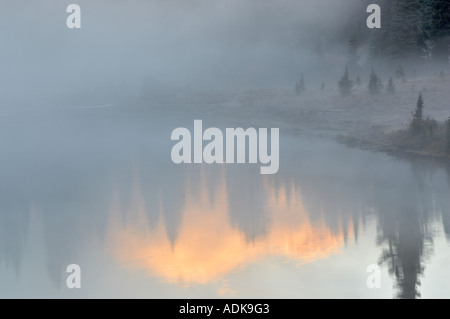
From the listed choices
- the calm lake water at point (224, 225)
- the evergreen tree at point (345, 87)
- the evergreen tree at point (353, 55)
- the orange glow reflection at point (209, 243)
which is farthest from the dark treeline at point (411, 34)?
the orange glow reflection at point (209, 243)

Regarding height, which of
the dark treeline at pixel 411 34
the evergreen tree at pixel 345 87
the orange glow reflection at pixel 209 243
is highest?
the dark treeline at pixel 411 34

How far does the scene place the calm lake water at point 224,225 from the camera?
61.7 ft

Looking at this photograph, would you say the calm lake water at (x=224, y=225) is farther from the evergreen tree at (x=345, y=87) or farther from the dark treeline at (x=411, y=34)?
the dark treeline at (x=411, y=34)

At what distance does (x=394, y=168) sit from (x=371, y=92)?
18166 mm

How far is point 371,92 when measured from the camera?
50.9 m

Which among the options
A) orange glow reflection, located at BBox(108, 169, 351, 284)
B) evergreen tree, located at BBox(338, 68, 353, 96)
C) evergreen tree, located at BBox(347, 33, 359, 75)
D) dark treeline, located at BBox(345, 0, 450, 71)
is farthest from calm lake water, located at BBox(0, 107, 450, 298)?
evergreen tree, located at BBox(347, 33, 359, 75)

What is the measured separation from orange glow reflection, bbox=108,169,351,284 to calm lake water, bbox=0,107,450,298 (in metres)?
0.06

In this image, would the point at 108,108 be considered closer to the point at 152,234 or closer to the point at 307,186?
the point at 307,186

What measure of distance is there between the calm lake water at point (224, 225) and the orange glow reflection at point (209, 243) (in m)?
0.06

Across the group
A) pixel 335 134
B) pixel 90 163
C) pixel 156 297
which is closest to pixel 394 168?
pixel 335 134

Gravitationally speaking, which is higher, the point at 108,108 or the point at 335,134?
the point at 108,108

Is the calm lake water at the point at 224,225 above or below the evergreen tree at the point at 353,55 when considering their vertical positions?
below

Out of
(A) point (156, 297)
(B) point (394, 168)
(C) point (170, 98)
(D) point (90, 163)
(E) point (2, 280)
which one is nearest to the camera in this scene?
(A) point (156, 297)

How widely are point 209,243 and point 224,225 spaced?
2.24m
